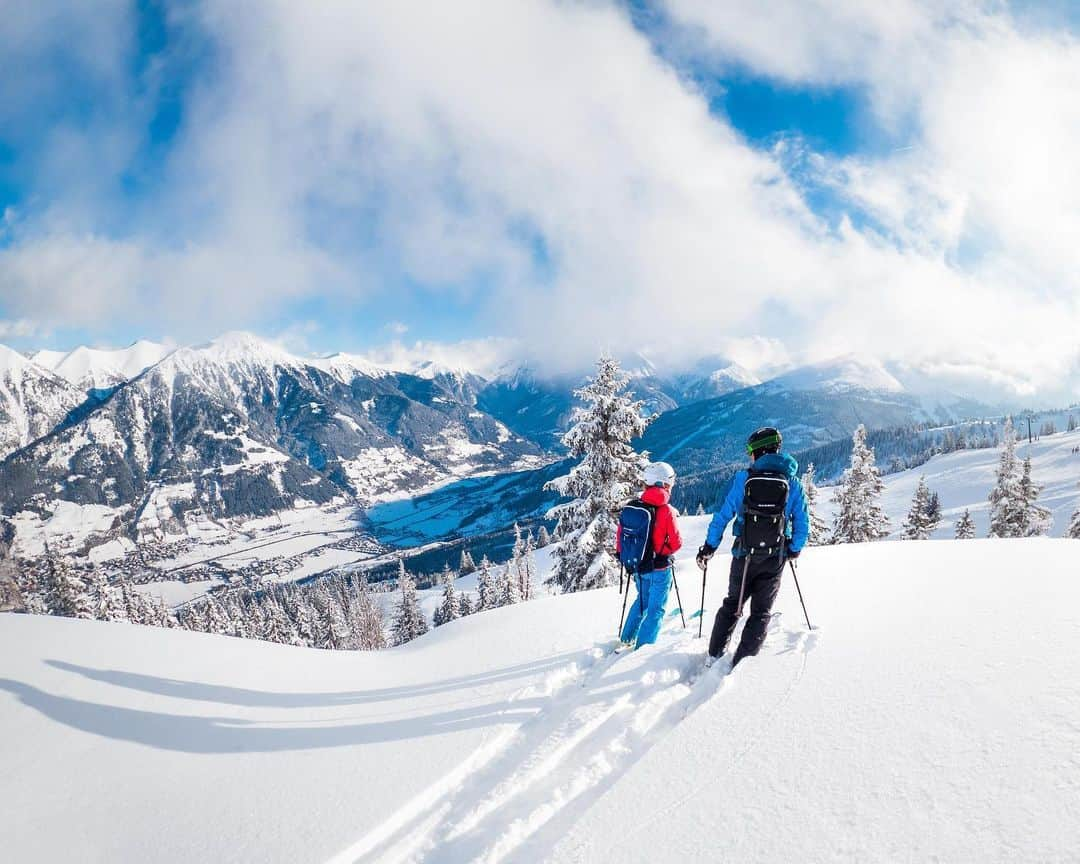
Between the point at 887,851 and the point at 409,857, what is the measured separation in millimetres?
2947

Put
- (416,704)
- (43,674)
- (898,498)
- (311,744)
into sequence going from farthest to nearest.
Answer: (898,498) < (43,674) < (416,704) < (311,744)

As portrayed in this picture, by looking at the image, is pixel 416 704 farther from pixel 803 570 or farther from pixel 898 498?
pixel 898 498

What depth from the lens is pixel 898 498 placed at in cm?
9450

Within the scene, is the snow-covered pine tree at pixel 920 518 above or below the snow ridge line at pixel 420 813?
below

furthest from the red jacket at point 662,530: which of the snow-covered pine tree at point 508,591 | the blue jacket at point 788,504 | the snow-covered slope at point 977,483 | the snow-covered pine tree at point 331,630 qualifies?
the snow-covered slope at point 977,483

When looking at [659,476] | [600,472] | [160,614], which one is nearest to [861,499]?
[600,472]

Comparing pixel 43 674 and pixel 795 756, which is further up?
pixel 795 756

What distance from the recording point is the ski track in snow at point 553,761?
131 inches

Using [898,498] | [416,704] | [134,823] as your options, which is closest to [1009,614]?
[416,704]

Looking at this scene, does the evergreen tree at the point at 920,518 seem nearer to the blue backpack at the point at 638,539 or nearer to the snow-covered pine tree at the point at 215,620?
the blue backpack at the point at 638,539

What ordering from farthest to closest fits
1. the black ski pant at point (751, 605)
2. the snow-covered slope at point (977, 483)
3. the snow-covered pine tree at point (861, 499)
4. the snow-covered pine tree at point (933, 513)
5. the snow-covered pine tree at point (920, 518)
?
the snow-covered slope at point (977, 483)
the snow-covered pine tree at point (933, 513)
the snow-covered pine tree at point (920, 518)
the snow-covered pine tree at point (861, 499)
the black ski pant at point (751, 605)

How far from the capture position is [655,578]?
21.1 feet

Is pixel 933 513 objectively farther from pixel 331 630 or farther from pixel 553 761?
pixel 331 630

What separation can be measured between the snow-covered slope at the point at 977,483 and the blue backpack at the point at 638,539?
70.8 m
